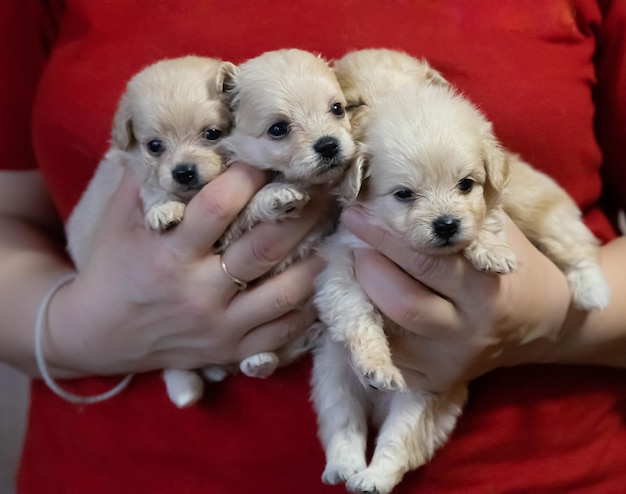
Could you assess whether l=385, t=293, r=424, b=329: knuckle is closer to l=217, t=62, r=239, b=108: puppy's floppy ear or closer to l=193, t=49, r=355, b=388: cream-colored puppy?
l=193, t=49, r=355, b=388: cream-colored puppy

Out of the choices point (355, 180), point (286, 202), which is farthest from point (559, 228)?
point (286, 202)

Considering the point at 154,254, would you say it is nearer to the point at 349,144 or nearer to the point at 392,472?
the point at 349,144

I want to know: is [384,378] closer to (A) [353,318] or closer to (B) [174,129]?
(A) [353,318]

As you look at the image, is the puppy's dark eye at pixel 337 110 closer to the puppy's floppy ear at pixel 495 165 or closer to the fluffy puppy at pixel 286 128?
the fluffy puppy at pixel 286 128

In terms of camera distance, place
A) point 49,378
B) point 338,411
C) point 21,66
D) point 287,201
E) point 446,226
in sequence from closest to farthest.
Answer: point 446,226 → point 287,201 → point 338,411 → point 49,378 → point 21,66

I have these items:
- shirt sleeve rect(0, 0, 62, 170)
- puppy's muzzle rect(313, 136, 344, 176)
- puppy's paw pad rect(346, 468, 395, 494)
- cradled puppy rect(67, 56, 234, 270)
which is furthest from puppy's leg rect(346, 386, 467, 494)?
shirt sleeve rect(0, 0, 62, 170)

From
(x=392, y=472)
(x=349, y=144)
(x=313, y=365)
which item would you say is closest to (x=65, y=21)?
(x=349, y=144)

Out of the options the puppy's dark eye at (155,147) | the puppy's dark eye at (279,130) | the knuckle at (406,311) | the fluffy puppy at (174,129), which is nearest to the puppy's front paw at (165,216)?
the fluffy puppy at (174,129)
